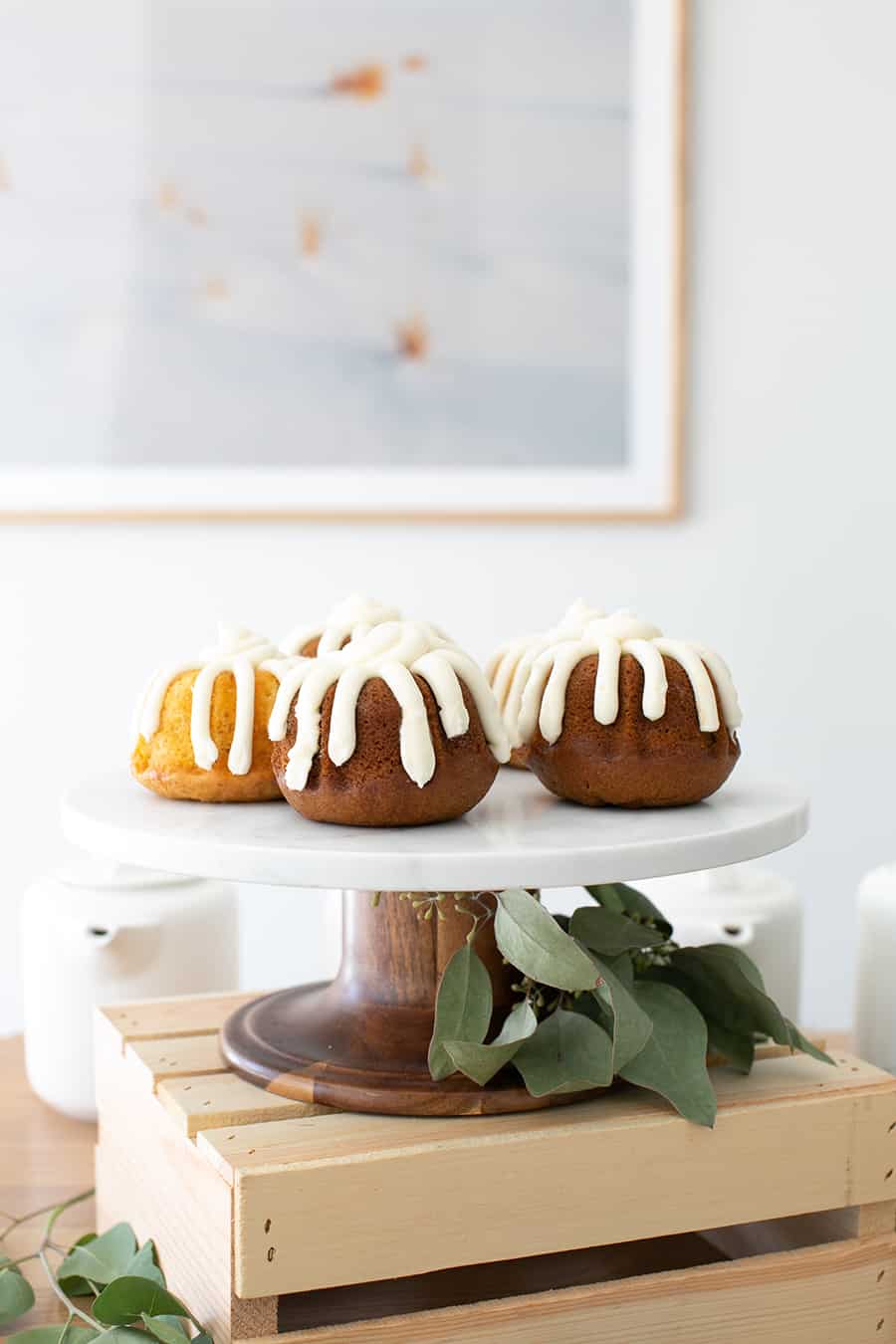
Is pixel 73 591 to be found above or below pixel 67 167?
below

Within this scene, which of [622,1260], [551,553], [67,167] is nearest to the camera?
[622,1260]

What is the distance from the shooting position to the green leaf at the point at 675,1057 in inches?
31.3

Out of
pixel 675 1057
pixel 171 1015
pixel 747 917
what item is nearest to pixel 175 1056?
pixel 171 1015

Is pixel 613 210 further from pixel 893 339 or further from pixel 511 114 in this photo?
pixel 893 339

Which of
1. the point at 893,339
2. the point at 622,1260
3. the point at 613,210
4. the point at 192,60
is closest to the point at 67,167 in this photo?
the point at 192,60

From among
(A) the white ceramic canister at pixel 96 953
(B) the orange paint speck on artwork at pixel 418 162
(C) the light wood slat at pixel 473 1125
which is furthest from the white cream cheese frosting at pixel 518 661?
(B) the orange paint speck on artwork at pixel 418 162

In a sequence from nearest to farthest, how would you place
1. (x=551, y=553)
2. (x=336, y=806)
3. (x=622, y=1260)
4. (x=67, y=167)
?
1. (x=336, y=806)
2. (x=622, y=1260)
3. (x=67, y=167)
4. (x=551, y=553)

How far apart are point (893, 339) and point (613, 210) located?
1.44ft

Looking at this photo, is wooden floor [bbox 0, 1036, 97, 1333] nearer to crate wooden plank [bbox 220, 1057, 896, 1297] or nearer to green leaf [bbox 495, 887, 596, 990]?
crate wooden plank [bbox 220, 1057, 896, 1297]

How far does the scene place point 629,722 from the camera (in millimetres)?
832

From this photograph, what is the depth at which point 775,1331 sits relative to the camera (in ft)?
2.71

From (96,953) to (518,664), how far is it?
0.40 m

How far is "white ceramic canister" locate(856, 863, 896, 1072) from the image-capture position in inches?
39.0

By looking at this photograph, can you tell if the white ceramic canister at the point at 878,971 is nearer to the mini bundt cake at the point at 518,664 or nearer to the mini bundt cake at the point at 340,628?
the mini bundt cake at the point at 518,664
